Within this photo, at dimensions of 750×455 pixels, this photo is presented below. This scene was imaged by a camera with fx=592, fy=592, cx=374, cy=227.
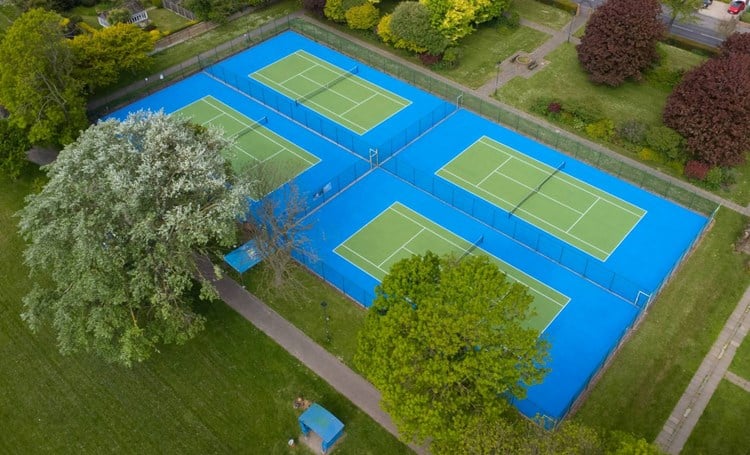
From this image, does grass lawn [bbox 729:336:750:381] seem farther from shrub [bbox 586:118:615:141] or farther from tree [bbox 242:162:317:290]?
tree [bbox 242:162:317:290]

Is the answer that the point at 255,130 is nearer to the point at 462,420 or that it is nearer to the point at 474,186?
the point at 474,186

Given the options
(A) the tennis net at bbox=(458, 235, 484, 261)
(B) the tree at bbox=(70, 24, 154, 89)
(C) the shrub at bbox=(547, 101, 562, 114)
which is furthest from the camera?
(C) the shrub at bbox=(547, 101, 562, 114)

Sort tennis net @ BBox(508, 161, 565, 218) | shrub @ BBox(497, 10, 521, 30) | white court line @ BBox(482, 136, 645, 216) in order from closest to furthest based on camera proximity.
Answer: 1. tennis net @ BBox(508, 161, 565, 218)
2. white court line @ BBox(482, 136, 645, 216)
3. shrub @ BBox(497, 10, 521, 30)

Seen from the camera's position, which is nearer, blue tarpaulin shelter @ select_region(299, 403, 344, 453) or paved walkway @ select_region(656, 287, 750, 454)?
blue tarpaulin shelter @ select_region(299, 403, 344, 453)

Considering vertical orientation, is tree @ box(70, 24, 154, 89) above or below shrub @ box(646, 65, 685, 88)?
above

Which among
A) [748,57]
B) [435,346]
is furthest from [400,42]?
[435,346]

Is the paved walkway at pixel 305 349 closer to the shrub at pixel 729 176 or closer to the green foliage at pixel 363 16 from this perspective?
the shrub at pixel 729 176

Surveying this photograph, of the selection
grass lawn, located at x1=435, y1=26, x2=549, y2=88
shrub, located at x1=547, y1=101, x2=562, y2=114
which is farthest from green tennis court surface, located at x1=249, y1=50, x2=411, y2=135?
shrub, located at x1=547, y1=101, x2=562, y2=114
